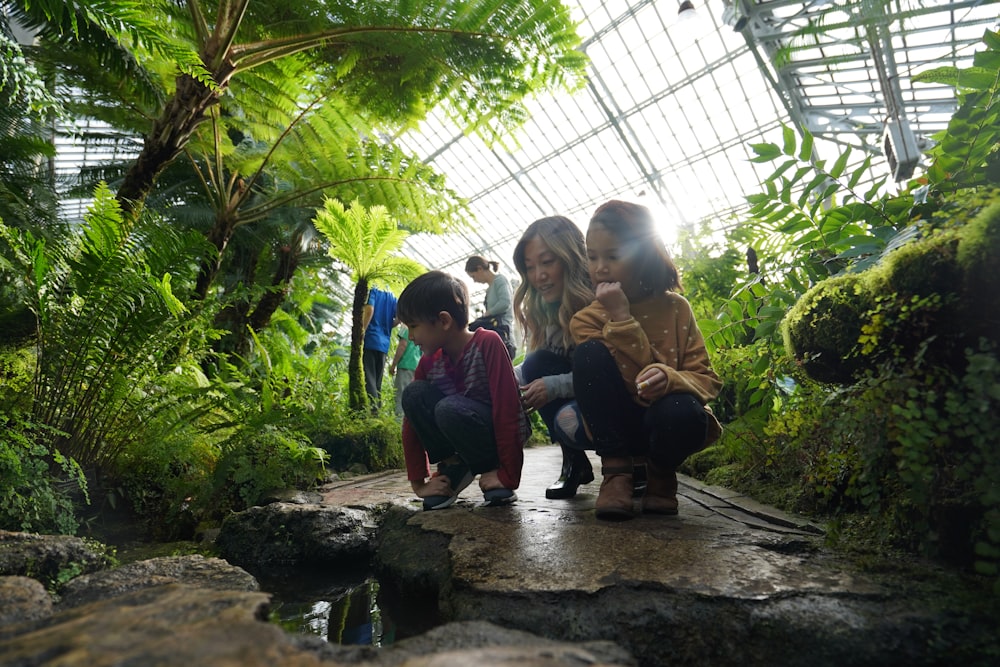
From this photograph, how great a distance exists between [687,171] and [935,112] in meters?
6.44

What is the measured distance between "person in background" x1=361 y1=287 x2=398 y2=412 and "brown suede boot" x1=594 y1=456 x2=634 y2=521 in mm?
4185

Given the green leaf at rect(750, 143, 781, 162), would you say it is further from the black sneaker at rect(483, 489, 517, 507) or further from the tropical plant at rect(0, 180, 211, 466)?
the tropical plant at rect(0, 180, 211, 466)

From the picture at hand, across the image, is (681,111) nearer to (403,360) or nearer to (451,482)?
(403,360)

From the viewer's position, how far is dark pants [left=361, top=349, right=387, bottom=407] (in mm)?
5633

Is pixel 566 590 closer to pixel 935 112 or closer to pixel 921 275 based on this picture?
pixel 921 275

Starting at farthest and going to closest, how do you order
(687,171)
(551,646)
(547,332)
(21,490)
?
(687,171)
(547,332)
(21,490)
(551,646)

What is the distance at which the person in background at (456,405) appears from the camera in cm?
200

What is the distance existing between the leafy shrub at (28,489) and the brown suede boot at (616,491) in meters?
1.75

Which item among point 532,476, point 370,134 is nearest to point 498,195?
point 370,134

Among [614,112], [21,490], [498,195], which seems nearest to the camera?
[21,490]

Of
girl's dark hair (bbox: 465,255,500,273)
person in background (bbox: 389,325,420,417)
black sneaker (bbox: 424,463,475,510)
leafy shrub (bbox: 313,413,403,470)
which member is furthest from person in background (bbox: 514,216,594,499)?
person in background (bbox: 389,325,420,417)

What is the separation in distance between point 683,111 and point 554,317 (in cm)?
1422

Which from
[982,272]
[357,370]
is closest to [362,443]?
[357,370]

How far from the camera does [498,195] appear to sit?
63.6 ft
